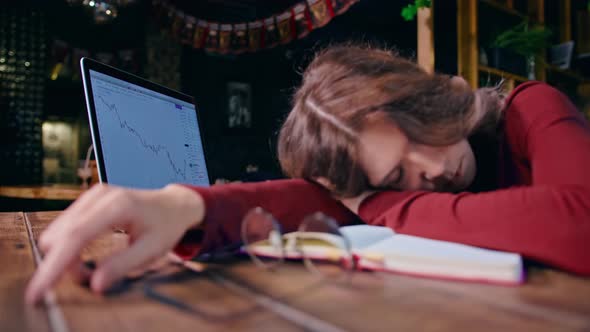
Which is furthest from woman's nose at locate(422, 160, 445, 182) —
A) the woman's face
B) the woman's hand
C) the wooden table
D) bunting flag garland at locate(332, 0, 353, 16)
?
bunting flag garland at locate(332, 0, 353, 16)

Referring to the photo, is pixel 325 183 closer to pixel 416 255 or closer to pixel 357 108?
pixel 357 108

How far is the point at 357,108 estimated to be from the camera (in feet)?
2.24

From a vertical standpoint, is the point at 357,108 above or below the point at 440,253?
above

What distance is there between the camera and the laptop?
Answer: 0.76m

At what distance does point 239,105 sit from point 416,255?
199 inches

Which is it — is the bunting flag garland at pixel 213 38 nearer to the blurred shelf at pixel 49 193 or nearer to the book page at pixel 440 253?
the blurred shelf at pixel 49 193

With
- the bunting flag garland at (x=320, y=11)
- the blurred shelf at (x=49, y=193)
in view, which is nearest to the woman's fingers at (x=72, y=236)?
the blurred shelf at (x=49, y=193)

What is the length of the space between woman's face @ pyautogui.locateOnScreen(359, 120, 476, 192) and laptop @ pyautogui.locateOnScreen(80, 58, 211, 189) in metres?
0.45

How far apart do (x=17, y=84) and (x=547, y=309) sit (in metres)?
4.23

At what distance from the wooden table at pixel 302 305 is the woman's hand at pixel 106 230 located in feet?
0.06

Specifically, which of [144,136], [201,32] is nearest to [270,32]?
[201,32]

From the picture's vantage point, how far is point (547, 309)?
35 cm

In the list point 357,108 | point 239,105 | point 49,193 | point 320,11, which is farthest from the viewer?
point 239,105

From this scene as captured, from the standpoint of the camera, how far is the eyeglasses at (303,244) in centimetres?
49
